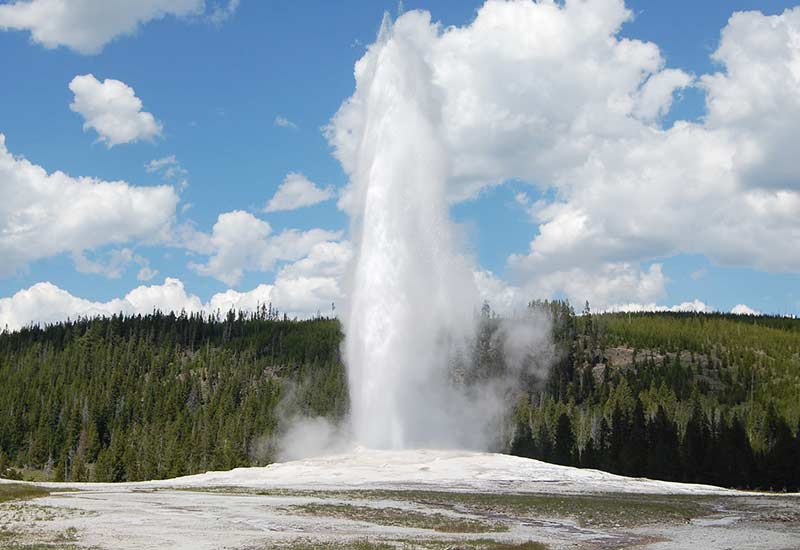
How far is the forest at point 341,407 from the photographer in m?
85.3

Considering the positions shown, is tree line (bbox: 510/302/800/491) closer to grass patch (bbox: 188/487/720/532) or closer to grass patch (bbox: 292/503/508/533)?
grass patch (bbox: 188/487/720/532)

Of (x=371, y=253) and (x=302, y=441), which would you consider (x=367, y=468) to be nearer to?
(x=371, y=253)

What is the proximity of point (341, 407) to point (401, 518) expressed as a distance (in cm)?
9374

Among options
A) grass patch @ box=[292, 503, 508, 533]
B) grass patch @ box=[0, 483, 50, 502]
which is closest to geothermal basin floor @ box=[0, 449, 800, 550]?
grass patch @ box=[292, 503, 508, 533]

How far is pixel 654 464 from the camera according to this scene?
81.9 metres

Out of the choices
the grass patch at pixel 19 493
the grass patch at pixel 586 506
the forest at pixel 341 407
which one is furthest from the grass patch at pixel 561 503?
the forest at pixel 341 407

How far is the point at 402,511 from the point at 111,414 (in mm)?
118858

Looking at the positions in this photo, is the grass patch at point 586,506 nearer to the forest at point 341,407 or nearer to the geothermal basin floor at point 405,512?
the geothermal basin floor at point 405,512

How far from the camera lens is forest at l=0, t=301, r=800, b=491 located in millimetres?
A: 85312


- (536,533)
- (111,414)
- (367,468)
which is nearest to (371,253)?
(367,468)

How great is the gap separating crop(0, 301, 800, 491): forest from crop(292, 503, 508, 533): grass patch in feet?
180

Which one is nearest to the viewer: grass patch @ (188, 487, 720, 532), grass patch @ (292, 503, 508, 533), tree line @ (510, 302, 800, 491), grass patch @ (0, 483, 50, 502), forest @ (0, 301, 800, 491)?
grass patch @ (292, 503, 508, 533)

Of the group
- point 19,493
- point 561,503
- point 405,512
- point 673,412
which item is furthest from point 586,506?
point 673,412

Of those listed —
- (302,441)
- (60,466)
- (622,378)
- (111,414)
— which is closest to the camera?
(302,441)
